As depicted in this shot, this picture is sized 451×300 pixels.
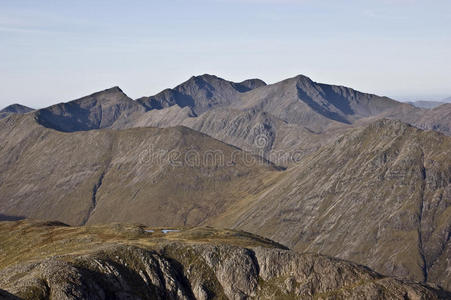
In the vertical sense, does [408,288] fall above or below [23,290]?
below

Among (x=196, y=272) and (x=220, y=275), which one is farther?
(x=220, y=275)

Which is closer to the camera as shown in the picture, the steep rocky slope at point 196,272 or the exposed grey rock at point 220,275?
the steep rocky slope at point 196,272

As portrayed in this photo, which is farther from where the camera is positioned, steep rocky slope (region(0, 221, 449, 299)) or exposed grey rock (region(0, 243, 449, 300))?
exposed grey rock (region(0, 243, 449, 300))

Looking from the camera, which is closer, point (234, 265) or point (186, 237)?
point (234, 265)

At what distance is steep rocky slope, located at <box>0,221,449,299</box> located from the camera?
421 feet

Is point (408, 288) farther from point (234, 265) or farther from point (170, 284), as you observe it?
point (170, 284)

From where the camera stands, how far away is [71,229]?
193 meters

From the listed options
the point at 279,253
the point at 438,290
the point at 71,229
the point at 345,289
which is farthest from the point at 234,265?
the point at 71,229

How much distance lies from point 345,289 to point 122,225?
302 ft

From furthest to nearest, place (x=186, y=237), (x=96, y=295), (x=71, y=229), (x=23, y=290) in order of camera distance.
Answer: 1. (x=71, y=229)
2. (x=186, y=237)
3. (x=96, y=295)
4. (x=23, y=290)

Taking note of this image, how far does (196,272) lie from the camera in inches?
5866

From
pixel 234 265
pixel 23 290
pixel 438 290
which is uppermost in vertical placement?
pixel 23 290

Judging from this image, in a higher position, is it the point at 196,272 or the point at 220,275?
the point at 196,272

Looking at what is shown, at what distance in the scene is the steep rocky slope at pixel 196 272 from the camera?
128 metres
